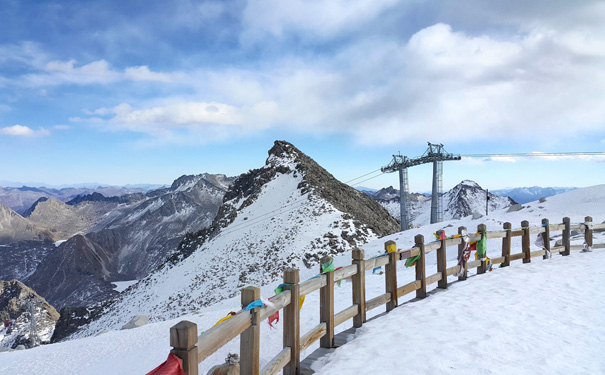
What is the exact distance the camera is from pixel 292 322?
5.32 metres

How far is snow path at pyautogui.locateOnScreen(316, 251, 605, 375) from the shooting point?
5.38 m

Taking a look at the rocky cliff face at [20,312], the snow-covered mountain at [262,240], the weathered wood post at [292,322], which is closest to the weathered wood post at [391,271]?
the weathered wood post at [292,322]

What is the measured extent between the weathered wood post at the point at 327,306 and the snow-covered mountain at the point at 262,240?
68.5 ft

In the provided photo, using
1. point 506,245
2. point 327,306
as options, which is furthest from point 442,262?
point 327,306

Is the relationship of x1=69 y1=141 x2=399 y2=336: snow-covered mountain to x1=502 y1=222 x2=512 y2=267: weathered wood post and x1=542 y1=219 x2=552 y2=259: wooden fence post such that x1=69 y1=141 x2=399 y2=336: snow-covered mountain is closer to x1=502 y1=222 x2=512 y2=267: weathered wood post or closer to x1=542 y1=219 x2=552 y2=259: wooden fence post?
x1=542 y1=219 x2=552 y2=259: wooden fence post

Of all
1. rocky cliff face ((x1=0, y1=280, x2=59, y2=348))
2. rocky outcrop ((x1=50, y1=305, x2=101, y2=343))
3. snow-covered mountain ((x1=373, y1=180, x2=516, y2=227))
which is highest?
snow-covered mountain ((x1=373, y1=180, x2=516, y2=227))

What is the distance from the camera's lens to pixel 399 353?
5719mm

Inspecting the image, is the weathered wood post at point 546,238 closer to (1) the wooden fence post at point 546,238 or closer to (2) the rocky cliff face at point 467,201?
(1) the wooden fence post at point 546,238

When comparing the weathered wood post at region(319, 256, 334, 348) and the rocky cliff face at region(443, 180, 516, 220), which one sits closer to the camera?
the weathered wood post at region(319, 256, 334, 348)

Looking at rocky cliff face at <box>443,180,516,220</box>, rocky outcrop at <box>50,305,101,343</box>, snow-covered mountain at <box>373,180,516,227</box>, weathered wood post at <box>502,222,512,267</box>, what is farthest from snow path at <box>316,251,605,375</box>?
rocky cliff face at <box>443,180,516,220</box>

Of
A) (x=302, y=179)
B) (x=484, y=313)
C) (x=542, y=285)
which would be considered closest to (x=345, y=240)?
(x=302, y=179)

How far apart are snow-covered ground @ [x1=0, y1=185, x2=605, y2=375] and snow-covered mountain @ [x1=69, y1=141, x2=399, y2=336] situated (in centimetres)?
1481

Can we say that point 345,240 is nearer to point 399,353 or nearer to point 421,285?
point 421,285

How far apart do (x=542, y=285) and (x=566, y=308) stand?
1.83m
